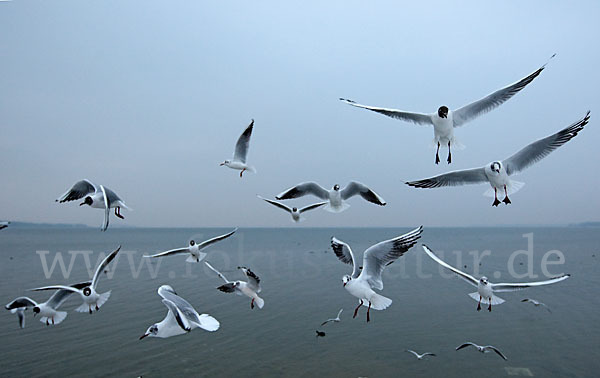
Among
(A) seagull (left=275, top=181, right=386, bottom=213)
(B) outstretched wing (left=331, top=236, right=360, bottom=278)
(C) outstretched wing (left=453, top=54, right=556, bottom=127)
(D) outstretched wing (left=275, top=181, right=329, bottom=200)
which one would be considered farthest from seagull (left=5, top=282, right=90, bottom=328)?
(C) outstretched wing (left=453, top=54, right=556, bottom=127)

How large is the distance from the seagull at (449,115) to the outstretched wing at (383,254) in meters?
1.49

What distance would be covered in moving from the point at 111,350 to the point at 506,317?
60.9ft

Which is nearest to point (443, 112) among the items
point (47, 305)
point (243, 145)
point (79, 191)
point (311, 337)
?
point (243, 145)

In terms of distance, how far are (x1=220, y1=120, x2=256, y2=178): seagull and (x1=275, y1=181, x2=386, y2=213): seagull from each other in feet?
4.06

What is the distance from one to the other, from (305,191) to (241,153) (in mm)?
1844

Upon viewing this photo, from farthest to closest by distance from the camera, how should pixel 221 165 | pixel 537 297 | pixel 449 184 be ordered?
pixel 537 297, pixel 221 165, pixel 449 184

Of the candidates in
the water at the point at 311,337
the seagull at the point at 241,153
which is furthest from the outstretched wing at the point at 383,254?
the water at the point at 311,337

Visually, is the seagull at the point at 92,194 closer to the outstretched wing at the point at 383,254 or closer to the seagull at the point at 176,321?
the seagull at the point at 176,321

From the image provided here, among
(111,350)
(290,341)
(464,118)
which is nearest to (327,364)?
(290,341)

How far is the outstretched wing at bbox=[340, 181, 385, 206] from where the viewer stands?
30.3 ft

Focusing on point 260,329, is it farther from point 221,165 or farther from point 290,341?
point 221,165

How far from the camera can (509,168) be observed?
7.20 meters

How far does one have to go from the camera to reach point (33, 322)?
19.3m

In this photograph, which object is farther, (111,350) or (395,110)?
(111,350)
